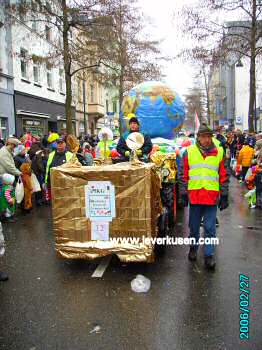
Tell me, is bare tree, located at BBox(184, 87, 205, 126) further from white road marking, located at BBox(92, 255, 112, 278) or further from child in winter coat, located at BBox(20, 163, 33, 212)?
white road marking, located at BBox(92, 255, 112, 278)

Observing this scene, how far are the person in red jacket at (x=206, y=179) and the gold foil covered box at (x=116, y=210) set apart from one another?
48 centimetres

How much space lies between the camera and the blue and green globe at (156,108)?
802 cm

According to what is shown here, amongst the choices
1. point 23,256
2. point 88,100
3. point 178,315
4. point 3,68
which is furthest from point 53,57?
point 88,100

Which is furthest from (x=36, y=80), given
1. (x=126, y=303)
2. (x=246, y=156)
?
(x=126, y=303)

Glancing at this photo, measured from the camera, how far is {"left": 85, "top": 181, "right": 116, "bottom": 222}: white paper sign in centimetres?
450

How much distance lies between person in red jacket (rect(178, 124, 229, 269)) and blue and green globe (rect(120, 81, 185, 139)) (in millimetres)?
3312

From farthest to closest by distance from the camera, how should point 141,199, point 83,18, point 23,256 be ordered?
point 83,18
point 23,256
point 141,199

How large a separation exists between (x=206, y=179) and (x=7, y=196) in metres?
4.78

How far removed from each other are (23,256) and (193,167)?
9.28 ft

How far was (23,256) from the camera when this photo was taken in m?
5.46

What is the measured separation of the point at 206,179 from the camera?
464cm

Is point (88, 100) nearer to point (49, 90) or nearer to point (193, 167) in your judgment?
point (49, 90)
